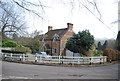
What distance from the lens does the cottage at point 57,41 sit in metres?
30.9

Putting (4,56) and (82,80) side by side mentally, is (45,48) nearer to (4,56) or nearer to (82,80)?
(4,56)

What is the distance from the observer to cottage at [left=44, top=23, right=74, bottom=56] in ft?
101

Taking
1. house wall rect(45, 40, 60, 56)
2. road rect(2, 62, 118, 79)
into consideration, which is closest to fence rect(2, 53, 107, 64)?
road rect(2, 62, 118, 79)

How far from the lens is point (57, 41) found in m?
31.8

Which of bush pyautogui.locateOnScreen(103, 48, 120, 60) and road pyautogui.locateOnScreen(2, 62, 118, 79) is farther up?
bush pyautogui.locateOnScreen(103, 48, 120, 60)

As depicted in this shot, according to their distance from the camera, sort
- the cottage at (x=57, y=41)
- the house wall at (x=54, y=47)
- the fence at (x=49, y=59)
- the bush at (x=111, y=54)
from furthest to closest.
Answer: the house wall at (x=54, y=47)
the cottage at (x=57, y=41)
the bush at (x=111, y=54)
the fence at (x=49, y=59)

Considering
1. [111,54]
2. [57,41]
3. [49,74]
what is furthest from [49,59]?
[57,41]

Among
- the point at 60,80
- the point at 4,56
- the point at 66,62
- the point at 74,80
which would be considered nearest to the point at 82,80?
the point at 74,80

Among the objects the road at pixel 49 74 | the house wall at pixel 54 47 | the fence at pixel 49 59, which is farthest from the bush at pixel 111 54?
the road at pixel 49 74

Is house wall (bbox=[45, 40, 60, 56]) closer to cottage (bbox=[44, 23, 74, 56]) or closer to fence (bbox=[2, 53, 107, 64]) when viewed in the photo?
cottage (bbox=[44, 23, 74, 56])

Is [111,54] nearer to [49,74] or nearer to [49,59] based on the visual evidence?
[49,59]

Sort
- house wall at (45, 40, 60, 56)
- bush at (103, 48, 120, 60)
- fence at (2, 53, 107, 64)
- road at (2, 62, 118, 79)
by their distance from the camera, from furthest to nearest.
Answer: house wall at (45, 40, 60, 56)
bush at (103, 48, 120, 60)
fence at (2, 53, 107, 64)
road at (2, 62, 118, 79)

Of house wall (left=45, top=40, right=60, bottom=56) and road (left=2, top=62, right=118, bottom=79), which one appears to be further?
house wall (left=45, top=40, right=60, bottom=56)

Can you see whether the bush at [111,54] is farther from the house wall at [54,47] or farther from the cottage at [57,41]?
the house wall at [54,47]
